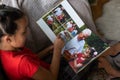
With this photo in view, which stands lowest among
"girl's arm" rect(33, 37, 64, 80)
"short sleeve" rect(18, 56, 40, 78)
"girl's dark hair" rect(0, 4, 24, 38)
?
"girl's arm" rect(33, 37, 64, 80)

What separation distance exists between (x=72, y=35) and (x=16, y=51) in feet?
1.16

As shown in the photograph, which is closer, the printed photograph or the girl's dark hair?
the girl's dark hair

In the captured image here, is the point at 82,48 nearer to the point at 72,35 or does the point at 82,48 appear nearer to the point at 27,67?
the point at 72,35

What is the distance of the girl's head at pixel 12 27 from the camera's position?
1085mm

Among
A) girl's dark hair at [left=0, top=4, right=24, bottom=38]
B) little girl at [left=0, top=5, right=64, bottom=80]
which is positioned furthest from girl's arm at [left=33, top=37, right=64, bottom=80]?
girl's dark hair at [left=0, top=4, right=24, bottom=38]

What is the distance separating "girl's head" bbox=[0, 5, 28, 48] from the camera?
1.08m

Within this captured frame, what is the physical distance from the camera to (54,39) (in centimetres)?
139

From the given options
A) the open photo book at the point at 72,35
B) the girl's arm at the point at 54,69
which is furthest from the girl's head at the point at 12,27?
the open photo book at the point at 72,35

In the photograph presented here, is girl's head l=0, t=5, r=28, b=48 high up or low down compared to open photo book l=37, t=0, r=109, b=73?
up

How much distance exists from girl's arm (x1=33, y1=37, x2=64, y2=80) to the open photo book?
3.9 inches

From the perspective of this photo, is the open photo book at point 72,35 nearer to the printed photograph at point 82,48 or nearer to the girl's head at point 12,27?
the printed photograph at point 82,48

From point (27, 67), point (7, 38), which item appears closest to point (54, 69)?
point (27, 67)

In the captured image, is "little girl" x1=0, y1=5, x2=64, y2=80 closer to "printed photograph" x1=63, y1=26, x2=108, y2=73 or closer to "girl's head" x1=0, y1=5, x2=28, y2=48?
"girl's head" x1=0, y1=5, x2=28, y2=48

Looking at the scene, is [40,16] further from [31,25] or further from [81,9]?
[81,9]
